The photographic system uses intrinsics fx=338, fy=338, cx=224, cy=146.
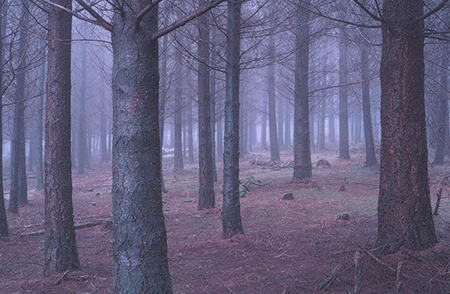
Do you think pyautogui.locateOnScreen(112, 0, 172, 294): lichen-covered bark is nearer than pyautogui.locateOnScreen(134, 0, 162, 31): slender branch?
No

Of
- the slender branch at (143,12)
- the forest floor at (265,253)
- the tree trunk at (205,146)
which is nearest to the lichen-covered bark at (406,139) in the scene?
the forest floor at (265,253)

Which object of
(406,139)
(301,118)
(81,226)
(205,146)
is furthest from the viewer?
(301,118)

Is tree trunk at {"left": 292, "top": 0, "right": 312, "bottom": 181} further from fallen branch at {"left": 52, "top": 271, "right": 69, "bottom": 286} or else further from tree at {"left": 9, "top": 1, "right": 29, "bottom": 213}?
fallen branch at {"left": 52, "top": 271, "right": 69, "bottom": 286}

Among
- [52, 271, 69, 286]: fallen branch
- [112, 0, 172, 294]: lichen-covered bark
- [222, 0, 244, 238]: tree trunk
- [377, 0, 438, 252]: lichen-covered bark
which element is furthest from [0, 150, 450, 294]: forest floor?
[112, 0, 172, 294]: lichen-covered bark

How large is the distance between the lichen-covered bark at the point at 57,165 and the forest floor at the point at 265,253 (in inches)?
13.3

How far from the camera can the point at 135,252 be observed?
2.86 m

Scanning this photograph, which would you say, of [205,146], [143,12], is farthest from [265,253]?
[205,146]

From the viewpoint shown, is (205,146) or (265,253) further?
(205,146)

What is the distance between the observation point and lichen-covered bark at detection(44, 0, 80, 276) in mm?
4789

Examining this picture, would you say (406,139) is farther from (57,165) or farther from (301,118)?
(301,118)

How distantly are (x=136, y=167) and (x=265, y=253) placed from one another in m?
3.39

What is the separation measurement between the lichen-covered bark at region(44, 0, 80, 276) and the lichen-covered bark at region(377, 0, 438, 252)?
14.4 ft

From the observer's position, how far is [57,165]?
189 inches

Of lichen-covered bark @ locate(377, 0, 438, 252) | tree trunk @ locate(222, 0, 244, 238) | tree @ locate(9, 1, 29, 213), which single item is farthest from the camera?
tree @ locate(9, 1, 29, 213)
